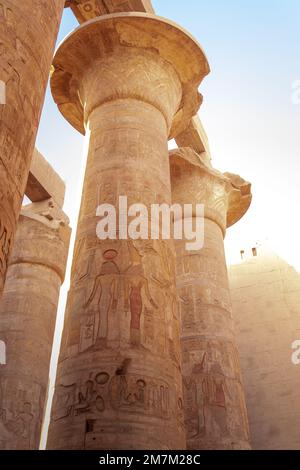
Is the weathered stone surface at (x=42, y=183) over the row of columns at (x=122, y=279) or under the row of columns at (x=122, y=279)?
over

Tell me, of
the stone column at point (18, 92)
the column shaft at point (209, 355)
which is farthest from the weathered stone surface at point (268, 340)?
the stone column at point (18, 92)

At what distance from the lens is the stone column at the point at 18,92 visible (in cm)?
275

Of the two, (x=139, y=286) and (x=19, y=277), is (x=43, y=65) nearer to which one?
(x=139, y=286)

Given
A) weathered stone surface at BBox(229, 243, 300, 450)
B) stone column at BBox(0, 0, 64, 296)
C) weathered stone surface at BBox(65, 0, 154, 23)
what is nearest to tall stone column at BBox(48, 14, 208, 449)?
stone column at BBox(0, 0, 64, 296)

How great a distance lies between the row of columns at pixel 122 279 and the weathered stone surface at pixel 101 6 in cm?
216

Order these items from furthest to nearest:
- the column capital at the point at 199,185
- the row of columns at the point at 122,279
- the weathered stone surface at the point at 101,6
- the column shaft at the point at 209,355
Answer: the column capital at the point at 199,185 < the weathered stone surface at the point at 101,6 < the column shaft at the point at 209,355 < the row of columns at the point at 122,279

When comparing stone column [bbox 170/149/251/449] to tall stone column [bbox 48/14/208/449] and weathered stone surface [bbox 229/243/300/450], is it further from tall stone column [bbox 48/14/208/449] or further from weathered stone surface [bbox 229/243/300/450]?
weathered stone surface [bbox 229/243/300/450]

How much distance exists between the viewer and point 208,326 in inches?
308

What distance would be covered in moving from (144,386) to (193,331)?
12.5 feet

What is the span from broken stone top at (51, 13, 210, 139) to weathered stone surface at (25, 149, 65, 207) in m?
2.99

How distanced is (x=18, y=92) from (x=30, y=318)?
6084 mm

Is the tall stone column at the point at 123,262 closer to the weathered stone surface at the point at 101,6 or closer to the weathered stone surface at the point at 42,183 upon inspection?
the weathered stone surface at the point at 101,6

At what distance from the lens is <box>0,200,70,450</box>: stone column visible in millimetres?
7566
